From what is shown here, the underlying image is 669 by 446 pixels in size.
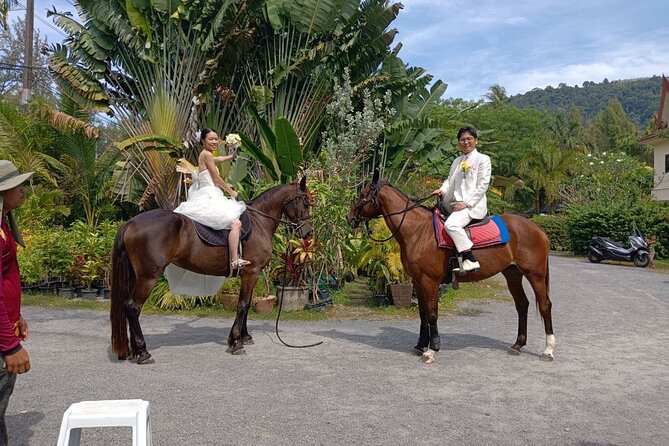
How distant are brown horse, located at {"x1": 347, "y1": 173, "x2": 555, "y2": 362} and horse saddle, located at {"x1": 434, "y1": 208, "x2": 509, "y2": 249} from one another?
0.31ft

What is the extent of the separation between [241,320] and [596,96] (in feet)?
599

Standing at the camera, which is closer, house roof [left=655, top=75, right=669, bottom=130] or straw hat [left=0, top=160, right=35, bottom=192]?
straw hat [left=0, top=160, right=35, bottom=192]

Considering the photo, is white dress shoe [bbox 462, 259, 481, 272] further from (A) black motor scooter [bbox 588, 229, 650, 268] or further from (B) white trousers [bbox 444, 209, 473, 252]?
(A) black motor scooter [bbox 588, 229, 650, 268]

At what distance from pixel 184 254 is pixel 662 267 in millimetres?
17789

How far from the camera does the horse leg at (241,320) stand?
21.5 feet

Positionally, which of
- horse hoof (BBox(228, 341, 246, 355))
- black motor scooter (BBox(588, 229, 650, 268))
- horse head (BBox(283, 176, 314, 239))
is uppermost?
horse head (BBox(283, 176, 314, 239))

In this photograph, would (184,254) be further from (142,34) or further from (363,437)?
(142,34)

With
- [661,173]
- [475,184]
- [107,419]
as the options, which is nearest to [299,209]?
[475,184]

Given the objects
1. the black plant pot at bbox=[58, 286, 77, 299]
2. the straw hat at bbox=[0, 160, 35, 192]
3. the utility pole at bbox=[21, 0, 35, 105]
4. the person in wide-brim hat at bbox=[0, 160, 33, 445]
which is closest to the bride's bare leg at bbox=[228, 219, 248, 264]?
the person in wide-brim hat at bbox=[0, 160, 33, 445]

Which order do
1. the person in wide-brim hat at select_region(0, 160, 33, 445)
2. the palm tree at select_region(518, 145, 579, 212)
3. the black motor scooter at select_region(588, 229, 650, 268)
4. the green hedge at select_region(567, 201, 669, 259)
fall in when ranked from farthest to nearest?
1. the palm tree at select_region(518, 145, 579, 212)
2. the green hedge at select_region(567, 201, 669, 259)
3. the black motor scooter at select_region(588, 229, 650, 268)
4. the person in wide-brim hat at select_region(0, 160, 33, 445)

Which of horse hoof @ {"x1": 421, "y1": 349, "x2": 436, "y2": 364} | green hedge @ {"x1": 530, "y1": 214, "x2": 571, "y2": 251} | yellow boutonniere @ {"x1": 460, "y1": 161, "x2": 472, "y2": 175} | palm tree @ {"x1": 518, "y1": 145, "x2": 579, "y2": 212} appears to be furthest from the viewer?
palm tree @ {"x1": 518, "y1": 145, "x2": 579, "y2": 212}

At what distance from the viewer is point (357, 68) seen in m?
14.7

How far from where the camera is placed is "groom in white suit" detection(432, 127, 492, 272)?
20.3ft

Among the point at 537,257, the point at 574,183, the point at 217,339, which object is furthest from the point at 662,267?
the point at 217,339
